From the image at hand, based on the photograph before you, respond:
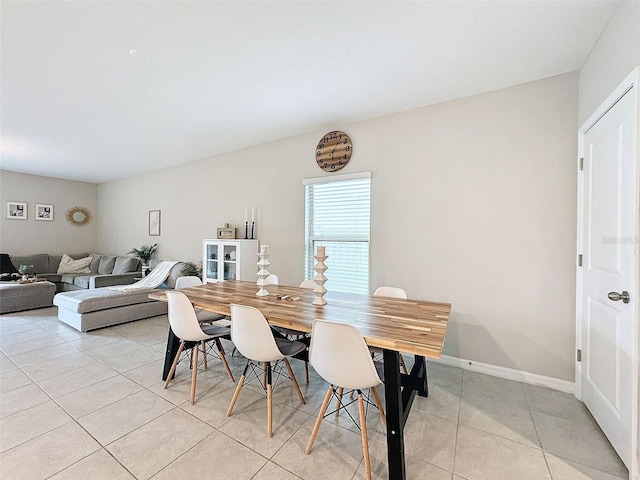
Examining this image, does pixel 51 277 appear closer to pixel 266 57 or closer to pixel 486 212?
pixel 266 57

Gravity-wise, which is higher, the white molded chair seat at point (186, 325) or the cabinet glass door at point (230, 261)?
the cabinet glass door at point (230, 261)

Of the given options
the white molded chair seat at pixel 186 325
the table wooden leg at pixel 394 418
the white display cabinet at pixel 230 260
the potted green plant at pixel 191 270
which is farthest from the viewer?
the potted green plant at pixel 191 270

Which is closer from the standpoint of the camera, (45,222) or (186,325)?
(186,325)

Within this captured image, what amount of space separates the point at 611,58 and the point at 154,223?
6.71 metres

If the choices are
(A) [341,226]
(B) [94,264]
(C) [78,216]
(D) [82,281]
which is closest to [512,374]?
(A) [341,226]

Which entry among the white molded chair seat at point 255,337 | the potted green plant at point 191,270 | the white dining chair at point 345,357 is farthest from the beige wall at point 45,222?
the white dining chair at point 345,357

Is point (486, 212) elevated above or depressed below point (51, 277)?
above

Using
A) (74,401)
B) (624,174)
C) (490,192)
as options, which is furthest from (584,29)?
(74,401)

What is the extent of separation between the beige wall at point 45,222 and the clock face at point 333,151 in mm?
6815

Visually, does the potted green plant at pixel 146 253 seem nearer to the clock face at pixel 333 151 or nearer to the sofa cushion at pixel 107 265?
the sofa cushion at pixel 107 265

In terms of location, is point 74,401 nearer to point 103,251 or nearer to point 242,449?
point 242,449

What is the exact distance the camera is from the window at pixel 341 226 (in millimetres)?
3338

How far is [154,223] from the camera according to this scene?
5.80m

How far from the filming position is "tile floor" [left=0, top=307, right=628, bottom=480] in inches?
59.7
